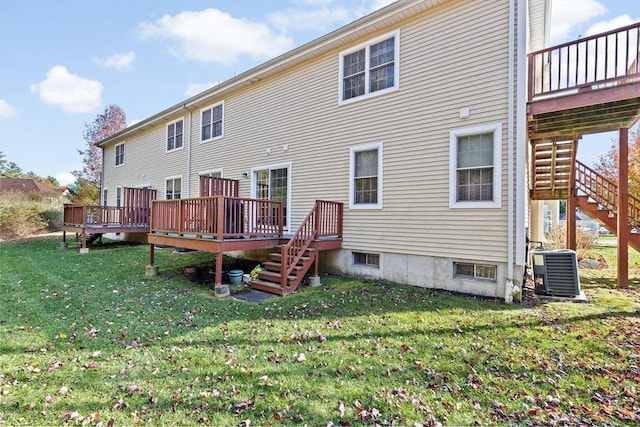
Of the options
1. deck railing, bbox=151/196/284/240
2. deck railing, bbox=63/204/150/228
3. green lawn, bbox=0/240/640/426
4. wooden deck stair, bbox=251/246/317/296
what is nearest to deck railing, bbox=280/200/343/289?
wooden deck stair, bbox=251/246/317/296

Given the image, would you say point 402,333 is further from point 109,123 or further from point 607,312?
point 109,123

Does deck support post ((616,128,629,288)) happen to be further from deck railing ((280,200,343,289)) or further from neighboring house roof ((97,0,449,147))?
deck railing ((280,200,343,289))

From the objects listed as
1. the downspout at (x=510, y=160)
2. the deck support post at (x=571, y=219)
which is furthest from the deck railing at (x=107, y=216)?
the deck support post at (x=571, y=219)

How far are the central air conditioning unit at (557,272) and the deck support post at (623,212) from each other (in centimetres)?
142

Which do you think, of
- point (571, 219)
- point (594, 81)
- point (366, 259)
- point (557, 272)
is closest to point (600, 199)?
point (571, 219)

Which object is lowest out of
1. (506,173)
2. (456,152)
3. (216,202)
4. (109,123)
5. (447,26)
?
(216,202)

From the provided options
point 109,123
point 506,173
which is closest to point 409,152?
point 506,173

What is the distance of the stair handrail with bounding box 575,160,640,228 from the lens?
8.70 metres

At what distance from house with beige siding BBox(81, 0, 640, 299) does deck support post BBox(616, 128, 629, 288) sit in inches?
69.1

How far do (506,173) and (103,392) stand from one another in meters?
6.93

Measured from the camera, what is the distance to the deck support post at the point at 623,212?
6.72m

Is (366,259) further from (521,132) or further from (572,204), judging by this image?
(572,204)

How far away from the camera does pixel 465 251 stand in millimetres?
6449

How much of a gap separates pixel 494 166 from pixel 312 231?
4128 mm
